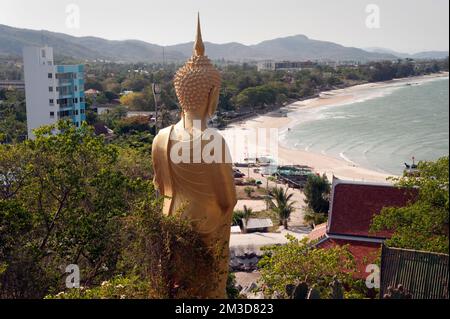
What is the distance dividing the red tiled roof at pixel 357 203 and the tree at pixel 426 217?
4505mm

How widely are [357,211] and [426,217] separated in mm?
6239

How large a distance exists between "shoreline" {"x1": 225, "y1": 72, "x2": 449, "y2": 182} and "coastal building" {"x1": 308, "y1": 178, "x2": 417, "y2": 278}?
11214mm

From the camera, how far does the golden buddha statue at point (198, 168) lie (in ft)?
25.8

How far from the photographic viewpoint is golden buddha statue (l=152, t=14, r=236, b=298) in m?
7.88

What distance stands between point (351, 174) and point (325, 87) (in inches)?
2441

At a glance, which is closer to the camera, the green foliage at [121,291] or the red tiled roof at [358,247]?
the green foliage at [121,291]

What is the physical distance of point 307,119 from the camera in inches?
2319

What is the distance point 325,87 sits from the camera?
93.0m

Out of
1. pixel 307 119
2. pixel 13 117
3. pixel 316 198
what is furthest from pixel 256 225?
pixel 307 119

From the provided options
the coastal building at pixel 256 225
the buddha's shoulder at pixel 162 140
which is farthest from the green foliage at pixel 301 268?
the coastal building at pixel 256 225

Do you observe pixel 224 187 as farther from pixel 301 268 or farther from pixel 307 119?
pixel 307 119

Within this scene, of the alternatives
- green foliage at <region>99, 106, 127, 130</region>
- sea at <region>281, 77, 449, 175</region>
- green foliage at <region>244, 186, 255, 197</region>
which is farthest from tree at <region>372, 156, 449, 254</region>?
green foliage at <region>99, 106, 127, 130</region>

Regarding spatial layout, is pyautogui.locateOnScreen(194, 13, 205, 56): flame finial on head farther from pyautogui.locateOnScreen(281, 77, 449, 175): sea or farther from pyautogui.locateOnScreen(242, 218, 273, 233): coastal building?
pyautogui.locateOnScreen(281, 77, 449, 175): sea

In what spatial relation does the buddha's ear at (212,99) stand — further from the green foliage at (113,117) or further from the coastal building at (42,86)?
the green foliage at (113,117)
